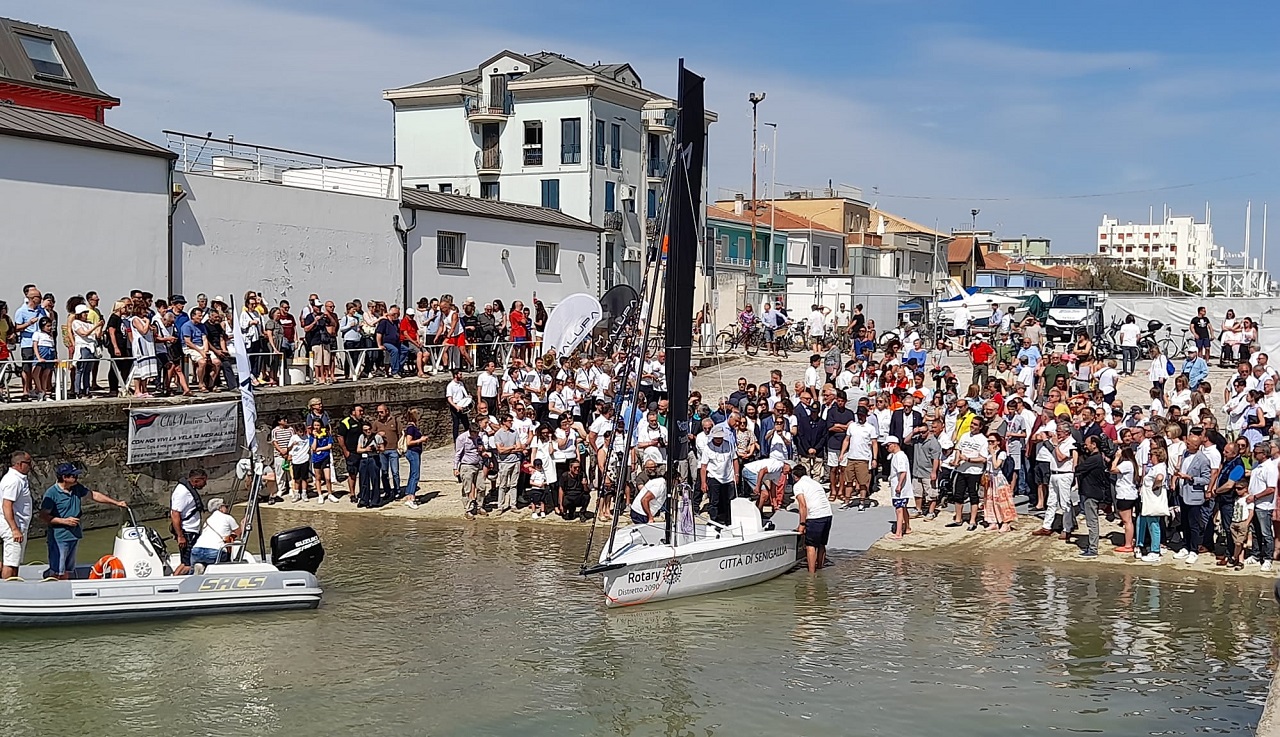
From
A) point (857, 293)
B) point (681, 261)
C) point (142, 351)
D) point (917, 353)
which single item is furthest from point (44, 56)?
point (681, 261)

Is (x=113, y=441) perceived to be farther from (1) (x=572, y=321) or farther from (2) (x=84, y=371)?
(1) (x=572, y=321)

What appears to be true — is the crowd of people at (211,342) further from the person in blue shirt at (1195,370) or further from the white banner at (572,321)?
the person in blue shirt at (1195,370)

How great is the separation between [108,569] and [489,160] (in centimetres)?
4189

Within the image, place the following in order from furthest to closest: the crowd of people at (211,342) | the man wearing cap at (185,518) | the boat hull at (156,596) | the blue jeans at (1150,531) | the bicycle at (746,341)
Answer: the bicycle at (746,341) < the crowd of people at (211,342) < the blue jeans at (1150,531) < the man wearing cap at (185,518) < the boat hull at (156,596)

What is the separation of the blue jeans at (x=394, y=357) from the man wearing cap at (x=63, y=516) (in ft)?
38.0

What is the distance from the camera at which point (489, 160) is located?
55094 mm

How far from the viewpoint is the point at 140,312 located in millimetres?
21172

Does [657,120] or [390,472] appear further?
[657,120]

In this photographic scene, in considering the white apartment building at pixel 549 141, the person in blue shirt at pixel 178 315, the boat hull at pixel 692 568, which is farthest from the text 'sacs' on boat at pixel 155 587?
the white apartment building at pixel 549 141

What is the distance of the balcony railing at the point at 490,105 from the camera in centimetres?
5438

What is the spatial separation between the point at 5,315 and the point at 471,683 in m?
12.4

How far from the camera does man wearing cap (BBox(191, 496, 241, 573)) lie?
15305 millimetres

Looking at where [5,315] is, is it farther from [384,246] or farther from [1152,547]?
[1152,547]

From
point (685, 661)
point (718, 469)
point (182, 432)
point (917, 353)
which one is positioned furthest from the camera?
point (917, 353)
